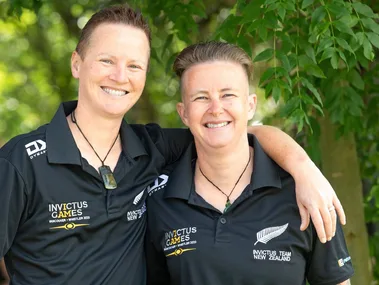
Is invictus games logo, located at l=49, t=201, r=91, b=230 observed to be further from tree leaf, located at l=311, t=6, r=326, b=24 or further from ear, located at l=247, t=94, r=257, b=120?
tree leaf, located at l=311, t=6, r=326, b=24

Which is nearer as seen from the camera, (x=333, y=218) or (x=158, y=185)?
(x=333, y=218)

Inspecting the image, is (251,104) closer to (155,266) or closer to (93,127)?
(93,127)

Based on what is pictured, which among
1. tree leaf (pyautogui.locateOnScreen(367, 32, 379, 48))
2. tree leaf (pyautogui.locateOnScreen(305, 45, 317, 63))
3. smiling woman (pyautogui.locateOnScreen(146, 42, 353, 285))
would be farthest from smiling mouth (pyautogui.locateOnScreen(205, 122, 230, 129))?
tree leaf (pyautogui.locateOnScreen(367, 32, 379, 48))

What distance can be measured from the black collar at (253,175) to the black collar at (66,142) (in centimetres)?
22

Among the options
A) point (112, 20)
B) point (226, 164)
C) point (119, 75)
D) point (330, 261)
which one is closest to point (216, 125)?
point (226, 164)

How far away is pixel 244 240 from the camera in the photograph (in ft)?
11.0

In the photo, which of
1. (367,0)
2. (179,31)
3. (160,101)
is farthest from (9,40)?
(367,0)

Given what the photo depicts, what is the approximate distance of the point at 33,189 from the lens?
3.26m

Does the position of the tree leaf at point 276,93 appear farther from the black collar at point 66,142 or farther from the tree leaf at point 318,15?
the black collar at point 66,142

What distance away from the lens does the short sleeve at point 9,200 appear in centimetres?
316

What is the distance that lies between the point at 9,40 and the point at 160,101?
8.07 feet

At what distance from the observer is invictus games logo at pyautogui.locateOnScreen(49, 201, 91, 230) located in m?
3.30

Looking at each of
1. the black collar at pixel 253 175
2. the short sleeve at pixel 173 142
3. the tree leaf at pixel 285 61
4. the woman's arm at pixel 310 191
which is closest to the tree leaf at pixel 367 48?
the tree leaf at pixel 285 61

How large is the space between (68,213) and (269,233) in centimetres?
97
